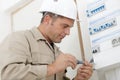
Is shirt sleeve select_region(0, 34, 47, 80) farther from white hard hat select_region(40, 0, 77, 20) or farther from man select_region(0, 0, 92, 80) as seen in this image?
white hard hat select_region(40, 0, 77, 20)

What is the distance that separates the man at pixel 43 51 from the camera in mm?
1243

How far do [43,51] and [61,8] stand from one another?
26 centimetres

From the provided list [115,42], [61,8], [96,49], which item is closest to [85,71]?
[96,49]

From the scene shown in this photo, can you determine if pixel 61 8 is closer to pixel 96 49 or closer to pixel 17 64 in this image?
pixel 96 49

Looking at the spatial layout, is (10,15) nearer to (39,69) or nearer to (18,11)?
(18,11)

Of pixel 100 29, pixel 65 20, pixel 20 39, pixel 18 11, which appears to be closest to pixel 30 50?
pixel 20 39

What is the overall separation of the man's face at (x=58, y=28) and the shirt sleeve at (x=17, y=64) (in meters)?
0.21

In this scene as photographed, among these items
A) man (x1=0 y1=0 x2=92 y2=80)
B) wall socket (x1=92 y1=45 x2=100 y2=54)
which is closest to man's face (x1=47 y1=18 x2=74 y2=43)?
man (x1=0 y1=0 x2=92 y2=80)

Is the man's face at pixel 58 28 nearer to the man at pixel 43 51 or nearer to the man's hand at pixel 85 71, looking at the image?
the man at pixel 43 51

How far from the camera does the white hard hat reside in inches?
58.3

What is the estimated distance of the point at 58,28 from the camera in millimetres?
1482

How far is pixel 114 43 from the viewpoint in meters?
1.39

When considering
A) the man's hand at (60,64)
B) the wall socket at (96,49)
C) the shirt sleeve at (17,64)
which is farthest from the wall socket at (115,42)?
the shirt sleeve at (17,64)

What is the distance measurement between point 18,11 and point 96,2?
1.12 m
